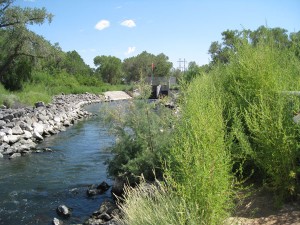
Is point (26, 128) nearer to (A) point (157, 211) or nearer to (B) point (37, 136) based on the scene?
(B) point (37, 136)

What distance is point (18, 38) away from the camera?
2455 centimetres

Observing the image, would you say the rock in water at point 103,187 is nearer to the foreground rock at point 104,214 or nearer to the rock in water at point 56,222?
the foreground rock at point 104,214

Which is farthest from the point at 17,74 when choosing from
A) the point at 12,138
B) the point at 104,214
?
the point at 104,214

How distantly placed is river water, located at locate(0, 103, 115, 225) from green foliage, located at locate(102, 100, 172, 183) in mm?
754

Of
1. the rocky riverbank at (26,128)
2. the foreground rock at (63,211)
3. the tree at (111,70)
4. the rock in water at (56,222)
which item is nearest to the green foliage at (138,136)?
the foreground rock at (63,211)

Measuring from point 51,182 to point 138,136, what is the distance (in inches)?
131

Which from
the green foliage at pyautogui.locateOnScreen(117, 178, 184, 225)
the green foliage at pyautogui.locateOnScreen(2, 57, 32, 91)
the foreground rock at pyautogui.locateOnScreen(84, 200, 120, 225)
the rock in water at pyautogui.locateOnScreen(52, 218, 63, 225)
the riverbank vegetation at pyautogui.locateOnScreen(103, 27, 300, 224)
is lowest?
the rock in water at pyautogui.locateOnScreen(52, 218, 63, 225)

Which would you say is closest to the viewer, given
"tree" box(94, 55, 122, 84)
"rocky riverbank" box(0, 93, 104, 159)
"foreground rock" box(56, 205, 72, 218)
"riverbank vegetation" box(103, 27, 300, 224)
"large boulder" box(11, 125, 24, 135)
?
"riverbank vegetation" box(103, 27, 300, 224)

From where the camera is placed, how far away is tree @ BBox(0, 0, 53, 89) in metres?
23.9

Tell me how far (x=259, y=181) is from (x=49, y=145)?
36.2 ft

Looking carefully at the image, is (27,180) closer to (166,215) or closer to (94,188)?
(94,188)

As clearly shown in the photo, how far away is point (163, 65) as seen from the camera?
85.4m

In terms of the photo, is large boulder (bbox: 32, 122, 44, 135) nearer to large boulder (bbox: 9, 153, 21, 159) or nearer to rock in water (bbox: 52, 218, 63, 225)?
large boulder (bbox: 9, 153, 21, 159)

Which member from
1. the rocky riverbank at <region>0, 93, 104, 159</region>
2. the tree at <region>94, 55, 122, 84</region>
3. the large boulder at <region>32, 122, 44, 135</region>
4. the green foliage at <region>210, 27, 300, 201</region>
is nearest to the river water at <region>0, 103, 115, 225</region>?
the rocky riverbank at <region>0, 93, 104, 159</region>
